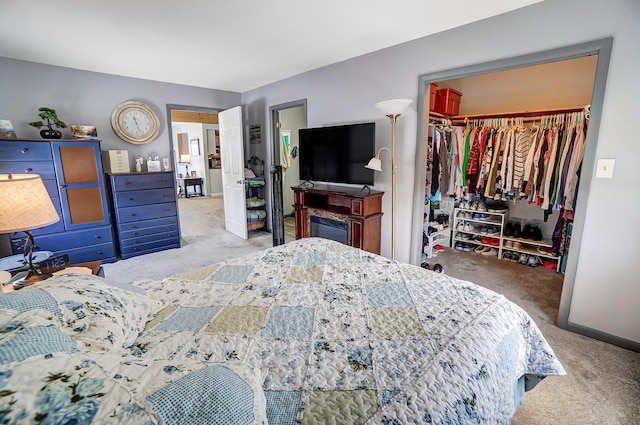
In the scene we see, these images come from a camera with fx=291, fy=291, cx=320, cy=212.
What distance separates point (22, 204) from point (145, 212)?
262 centimetres

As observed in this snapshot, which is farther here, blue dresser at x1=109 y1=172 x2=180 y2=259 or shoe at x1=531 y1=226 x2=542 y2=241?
blue dresser at x1=109 y1=172 x2=180 y2=259

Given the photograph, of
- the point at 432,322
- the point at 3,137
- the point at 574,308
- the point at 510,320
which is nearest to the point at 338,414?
the point at 432,322

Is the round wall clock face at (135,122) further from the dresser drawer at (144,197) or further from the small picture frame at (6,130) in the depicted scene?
the small picture frame at (6,130)

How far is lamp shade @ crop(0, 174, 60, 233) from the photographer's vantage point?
4.34ft

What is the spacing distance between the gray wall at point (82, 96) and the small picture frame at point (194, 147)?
16.0 ft

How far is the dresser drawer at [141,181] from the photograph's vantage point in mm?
3596

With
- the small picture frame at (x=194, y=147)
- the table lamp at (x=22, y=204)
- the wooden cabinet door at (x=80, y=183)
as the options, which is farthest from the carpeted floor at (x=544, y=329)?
the small picture frame at (x=194, y=147)

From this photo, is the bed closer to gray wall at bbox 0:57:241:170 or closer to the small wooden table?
gray wall at bbox 0:57:241:170

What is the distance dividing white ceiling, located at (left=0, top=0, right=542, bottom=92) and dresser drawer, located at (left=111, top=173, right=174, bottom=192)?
4.28 feet

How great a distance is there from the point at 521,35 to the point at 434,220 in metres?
2.30

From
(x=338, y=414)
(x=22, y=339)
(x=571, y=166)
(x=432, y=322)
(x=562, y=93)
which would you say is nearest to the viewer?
(x=22, y=339)

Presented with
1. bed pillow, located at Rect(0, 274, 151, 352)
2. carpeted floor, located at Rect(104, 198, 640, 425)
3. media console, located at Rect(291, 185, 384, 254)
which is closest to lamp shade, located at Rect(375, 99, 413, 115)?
media console, located at Rect(291, 185, 384, 254)

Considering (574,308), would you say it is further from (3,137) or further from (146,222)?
(3,137)

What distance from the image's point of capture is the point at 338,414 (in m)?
0.75
